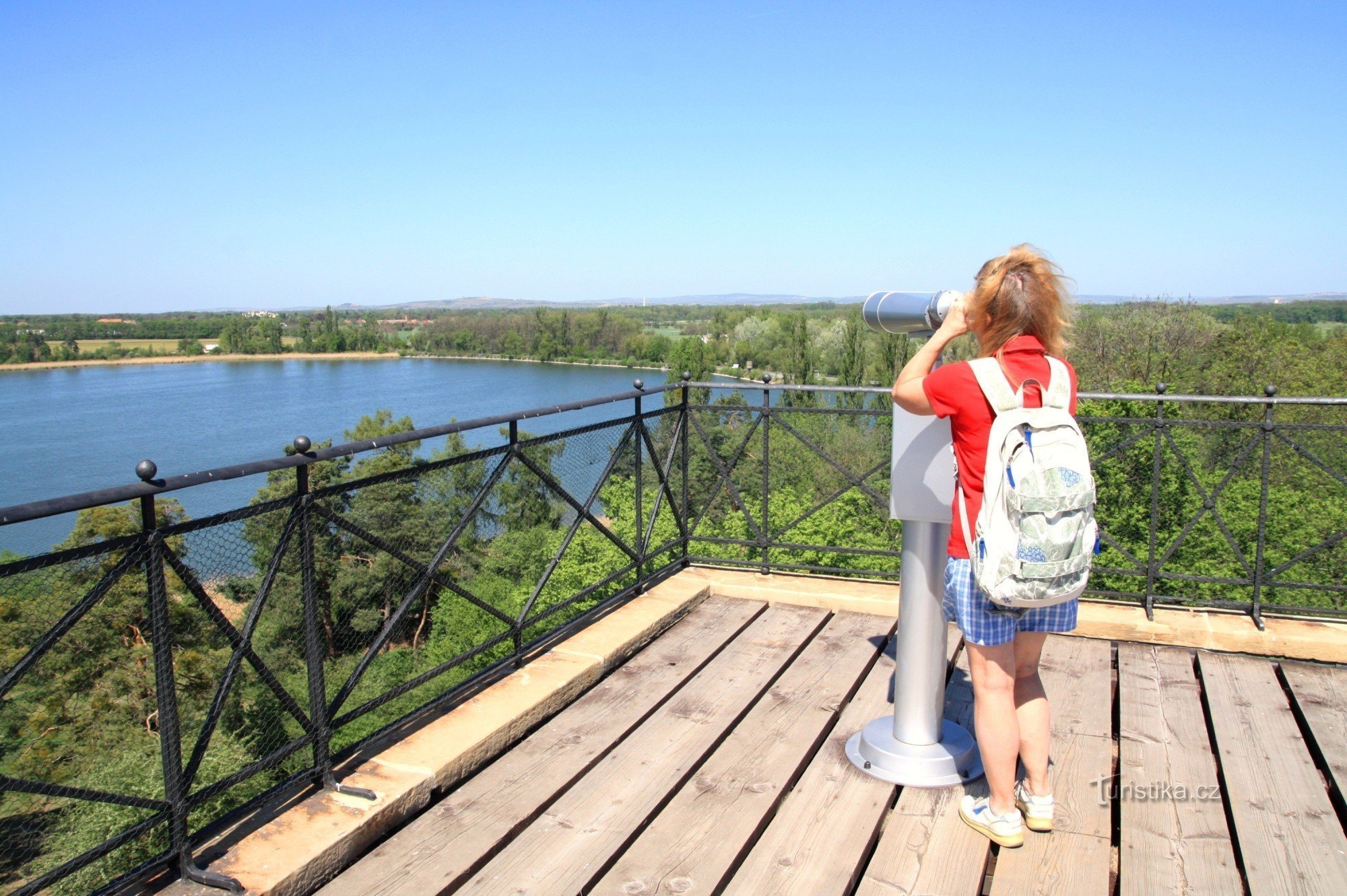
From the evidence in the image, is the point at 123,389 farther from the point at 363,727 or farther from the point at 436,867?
the point at 436,867

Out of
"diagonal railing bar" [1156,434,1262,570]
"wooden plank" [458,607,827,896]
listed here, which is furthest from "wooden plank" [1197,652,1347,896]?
"wooden plank" [458,607,827,896]

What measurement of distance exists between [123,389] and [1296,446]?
77.0 metres

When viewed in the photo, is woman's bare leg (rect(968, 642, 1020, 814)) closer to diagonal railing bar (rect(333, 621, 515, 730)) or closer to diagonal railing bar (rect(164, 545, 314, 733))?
diagonal railing bar (rect(333, 621, 515, 730))

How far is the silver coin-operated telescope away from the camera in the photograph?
→ 2410 millimetres

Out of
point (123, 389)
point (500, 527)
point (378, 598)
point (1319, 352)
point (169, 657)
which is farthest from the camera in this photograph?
point (123, 389)

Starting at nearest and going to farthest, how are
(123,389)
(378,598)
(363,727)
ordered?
(378,598) < (363,727) < (123,389)

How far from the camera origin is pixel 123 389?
66.0 metres

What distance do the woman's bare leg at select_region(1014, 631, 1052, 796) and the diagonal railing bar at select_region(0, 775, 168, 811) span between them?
2073 millimetres

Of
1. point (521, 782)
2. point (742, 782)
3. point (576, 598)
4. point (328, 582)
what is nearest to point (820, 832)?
point (742, 782)

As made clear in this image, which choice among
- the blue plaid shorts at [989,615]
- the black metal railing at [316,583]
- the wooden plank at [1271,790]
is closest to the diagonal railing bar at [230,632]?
the black metal railing at [316,583]

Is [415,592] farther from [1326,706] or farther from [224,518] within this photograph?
[1326,706]

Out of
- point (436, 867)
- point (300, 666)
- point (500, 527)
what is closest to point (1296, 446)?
point (500, 527)

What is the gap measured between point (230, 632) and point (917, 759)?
1.90 meters

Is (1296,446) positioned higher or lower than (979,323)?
lower
